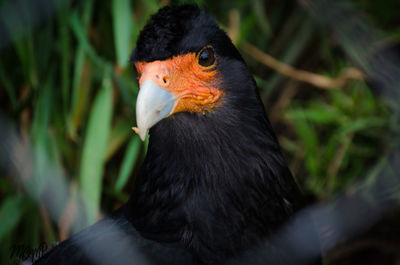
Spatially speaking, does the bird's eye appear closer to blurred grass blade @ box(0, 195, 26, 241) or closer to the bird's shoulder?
the bird's shoulder

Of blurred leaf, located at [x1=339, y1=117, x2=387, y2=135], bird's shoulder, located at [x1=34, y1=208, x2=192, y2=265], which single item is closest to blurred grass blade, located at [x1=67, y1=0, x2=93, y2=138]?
bird's shoulder, located at [x1=34, y1=208, x2=192, y2=265]

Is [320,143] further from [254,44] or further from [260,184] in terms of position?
[260,184]

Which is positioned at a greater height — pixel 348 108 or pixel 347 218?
pixel 348 108

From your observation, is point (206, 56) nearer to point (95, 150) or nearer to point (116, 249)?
point (116, 249)

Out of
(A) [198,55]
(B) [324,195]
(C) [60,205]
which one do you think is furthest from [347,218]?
(A) [198,55]

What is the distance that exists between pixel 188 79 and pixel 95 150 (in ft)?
2.79

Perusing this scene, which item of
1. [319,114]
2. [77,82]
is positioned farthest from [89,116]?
[319,114]

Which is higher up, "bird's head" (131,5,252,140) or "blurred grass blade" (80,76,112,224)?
"bird's head" (131,5,252,140)

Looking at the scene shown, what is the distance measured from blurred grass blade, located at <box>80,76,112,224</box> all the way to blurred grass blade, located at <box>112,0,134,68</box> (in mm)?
186

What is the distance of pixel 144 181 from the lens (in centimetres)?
133

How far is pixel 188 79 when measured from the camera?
126 cm

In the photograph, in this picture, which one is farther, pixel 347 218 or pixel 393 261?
pixel 393 261

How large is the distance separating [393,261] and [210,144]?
164 cm

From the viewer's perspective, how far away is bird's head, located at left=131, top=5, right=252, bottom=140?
121 cm
